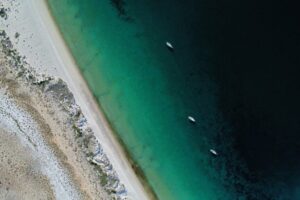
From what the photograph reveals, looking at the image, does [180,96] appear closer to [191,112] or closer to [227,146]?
[191,112]

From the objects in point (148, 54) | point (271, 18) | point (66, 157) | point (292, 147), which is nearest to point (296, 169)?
point (292, 147)

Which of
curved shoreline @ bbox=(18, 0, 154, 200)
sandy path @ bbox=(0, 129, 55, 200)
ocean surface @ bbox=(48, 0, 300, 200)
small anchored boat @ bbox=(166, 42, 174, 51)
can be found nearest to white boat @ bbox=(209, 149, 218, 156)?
ocean surface @ bbox=(48, 0, 300, 200)

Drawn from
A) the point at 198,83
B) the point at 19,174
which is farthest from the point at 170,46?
the point at 19,174

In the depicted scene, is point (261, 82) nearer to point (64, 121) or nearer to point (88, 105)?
point (88, 105)

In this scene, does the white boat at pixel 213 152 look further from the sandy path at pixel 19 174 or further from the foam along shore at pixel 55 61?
the sandy path at pixel 19 174

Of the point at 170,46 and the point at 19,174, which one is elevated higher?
the point at 170,46
